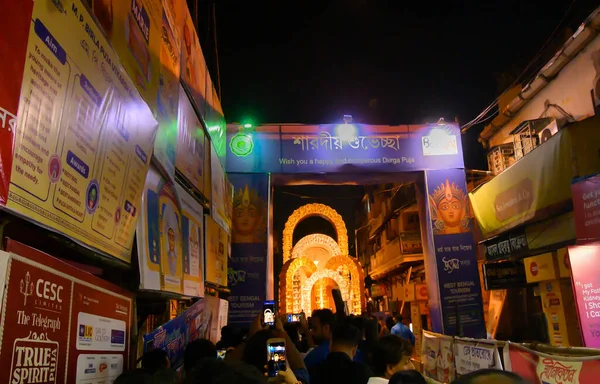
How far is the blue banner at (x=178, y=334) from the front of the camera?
353 centimetres

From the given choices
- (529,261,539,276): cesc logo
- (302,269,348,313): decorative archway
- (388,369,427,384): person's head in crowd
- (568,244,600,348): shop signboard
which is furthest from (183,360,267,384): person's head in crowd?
(302,269,348,313): decorative archway

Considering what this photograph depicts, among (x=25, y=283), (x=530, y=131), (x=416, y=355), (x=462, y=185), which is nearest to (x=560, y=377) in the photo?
(x=25, y=283)

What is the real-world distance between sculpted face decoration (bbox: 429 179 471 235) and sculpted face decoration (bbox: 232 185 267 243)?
387 centimetres

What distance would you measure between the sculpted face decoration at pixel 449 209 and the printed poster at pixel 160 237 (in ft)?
23.0

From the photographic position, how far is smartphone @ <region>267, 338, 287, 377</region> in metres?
3.16

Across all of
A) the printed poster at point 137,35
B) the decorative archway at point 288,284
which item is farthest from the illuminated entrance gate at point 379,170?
the printed poster at point 137,35

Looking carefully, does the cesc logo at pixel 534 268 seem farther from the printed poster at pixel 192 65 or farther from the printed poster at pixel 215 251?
the printed poster at pixel 192 65

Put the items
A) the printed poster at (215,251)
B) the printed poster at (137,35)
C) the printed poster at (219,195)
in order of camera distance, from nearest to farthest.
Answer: the printed poster at (137,35), the printed poster at (215,251), the printed poster at (219,195)

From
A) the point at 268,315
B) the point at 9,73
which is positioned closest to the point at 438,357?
the point at 268,315

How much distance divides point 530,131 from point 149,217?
387 inches

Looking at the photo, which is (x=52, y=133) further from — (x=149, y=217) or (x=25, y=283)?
(x=149, y=217)

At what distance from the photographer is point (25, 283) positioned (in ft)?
6.68

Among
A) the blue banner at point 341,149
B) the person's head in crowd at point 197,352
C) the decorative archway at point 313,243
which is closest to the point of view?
the person's head in crowd at point 197,352

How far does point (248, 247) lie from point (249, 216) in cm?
70
